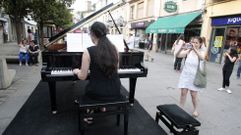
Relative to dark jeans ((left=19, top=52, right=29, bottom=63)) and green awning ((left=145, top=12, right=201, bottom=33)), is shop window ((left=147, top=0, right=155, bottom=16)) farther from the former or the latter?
dark jeans ((left=19, top=52, right=29, bottom=63))

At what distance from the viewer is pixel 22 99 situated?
4074 millimetres

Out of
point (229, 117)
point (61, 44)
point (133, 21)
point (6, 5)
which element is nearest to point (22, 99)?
point (61, 44)

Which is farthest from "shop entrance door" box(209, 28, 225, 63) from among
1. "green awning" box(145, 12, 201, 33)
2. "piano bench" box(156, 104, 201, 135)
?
"piano bench" box(156, 104, 201, 135)

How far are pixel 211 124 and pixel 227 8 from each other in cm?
845

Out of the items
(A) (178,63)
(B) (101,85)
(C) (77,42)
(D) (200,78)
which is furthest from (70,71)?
(A) (178,63)

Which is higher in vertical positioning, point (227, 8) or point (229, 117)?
point (227, 8)

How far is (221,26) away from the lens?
1016 centimetres

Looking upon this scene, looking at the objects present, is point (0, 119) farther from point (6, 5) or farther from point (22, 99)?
point (6, 5)

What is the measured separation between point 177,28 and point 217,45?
2.63 metres

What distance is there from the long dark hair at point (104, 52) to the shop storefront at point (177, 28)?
32.4 ft

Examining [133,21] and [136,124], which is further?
[133,21]

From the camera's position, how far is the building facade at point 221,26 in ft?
30.0

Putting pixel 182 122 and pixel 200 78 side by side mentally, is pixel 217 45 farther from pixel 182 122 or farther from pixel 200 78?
pixel 182 122

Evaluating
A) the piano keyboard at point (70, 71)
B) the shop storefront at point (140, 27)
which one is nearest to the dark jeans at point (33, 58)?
the piano keyboard at point (70, 71)
